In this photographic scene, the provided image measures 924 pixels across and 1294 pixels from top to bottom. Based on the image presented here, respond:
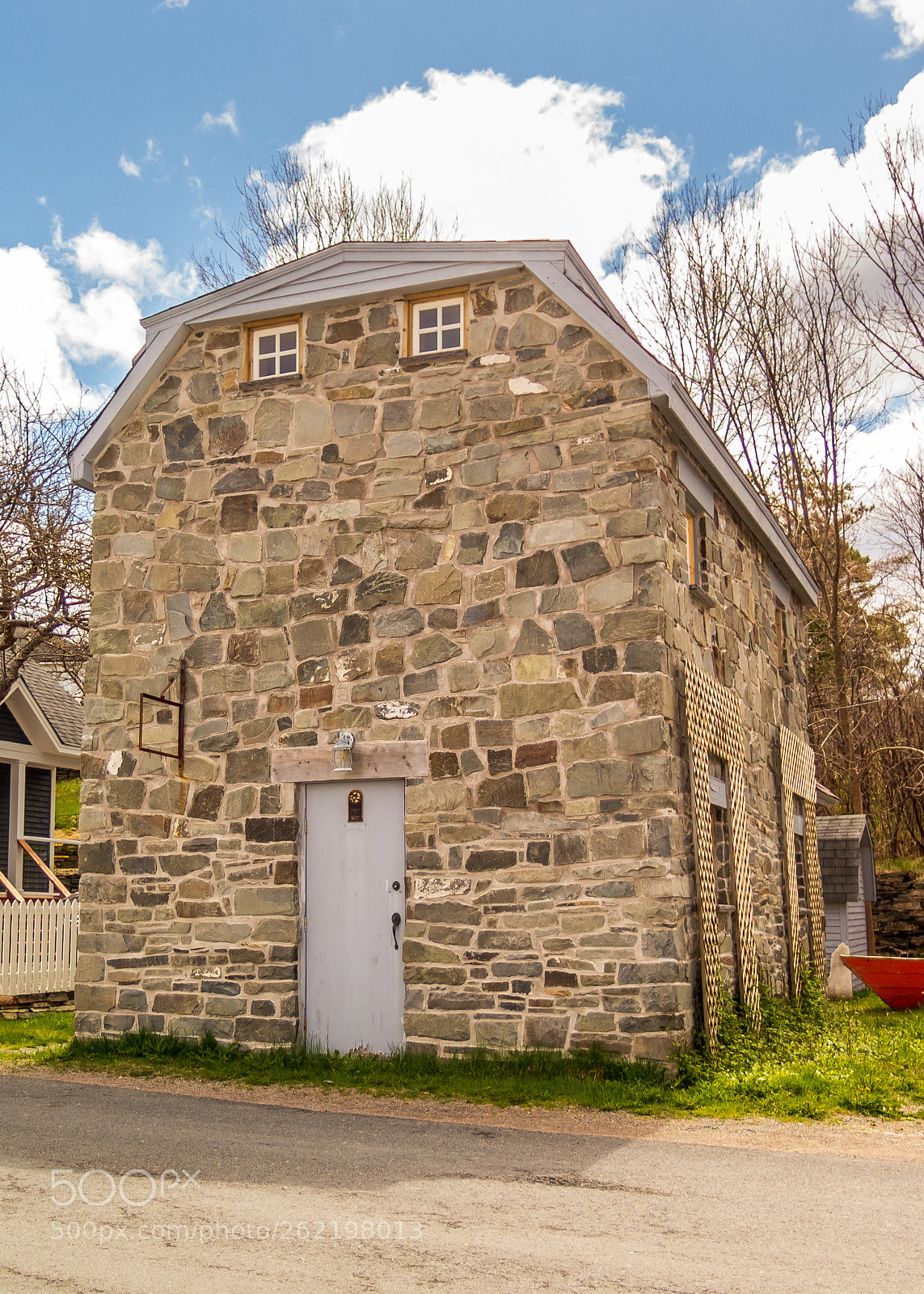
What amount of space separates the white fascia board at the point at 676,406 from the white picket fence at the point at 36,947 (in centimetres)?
908

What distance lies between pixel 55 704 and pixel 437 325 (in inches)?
520

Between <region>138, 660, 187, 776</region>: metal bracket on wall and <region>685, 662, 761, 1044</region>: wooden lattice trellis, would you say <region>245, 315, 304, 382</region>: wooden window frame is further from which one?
<region>685, 662, 761, 1044</region>: wooden lattice trellis

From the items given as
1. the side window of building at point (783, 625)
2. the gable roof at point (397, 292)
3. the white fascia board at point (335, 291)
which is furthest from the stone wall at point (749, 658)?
the white fascia board at point (335, 291)

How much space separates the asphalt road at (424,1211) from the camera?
13.8 feet

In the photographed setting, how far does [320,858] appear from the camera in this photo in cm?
911

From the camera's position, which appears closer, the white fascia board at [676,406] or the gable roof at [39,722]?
the white fascia board at [676,406]

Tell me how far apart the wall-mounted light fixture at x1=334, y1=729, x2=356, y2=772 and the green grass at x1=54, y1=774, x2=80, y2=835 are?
2096cm

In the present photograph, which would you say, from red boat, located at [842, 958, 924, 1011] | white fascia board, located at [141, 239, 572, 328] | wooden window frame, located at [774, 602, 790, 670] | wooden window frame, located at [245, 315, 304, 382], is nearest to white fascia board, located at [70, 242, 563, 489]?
Answer: white fascia board, located at [141, 239, 572, 328]

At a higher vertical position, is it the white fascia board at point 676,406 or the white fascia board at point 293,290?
the white fascia board at point 293,290

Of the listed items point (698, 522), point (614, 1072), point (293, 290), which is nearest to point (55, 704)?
point (293, 290)

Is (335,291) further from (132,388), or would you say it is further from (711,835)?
(711,835)

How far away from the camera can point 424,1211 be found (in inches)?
197

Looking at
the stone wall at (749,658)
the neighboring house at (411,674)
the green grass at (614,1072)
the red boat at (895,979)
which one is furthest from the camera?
the red boat at (895,979)

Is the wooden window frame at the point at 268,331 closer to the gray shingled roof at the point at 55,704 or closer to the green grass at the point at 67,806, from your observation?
the gray shingled roof at the point at 55,704
